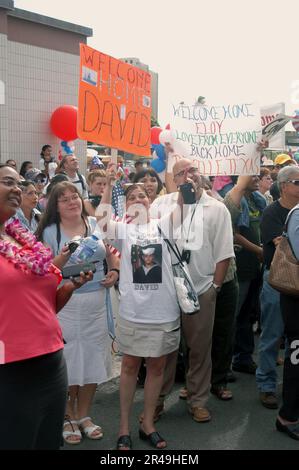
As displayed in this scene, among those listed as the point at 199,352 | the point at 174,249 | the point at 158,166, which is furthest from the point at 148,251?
the point at 158,166

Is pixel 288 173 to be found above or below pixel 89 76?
below

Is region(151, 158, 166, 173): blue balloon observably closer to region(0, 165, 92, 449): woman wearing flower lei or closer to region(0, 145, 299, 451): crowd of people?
region(0, 145, 299, 451): crowd of people

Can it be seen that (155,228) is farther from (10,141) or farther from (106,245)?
(10,141)

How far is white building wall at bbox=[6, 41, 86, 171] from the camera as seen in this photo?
14.1m

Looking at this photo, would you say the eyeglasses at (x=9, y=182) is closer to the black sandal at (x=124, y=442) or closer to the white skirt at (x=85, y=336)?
the white skirt at (x=85, y=336)

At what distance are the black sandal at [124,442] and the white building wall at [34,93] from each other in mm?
11522

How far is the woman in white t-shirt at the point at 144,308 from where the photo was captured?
3609 mm

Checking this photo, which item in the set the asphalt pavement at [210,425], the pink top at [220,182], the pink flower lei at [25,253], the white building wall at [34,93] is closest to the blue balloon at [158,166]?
the pink top at [220,182]

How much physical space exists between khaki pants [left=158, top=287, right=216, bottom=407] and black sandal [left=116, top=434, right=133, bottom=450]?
1.85 feet

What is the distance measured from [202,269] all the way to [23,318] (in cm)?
205

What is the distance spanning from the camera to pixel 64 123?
14266mm

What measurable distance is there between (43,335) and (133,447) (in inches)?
64.2

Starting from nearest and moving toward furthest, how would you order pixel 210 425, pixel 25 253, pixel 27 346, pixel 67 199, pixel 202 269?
A: pixel 27 346 → pixel 25 253 → pixel 67 199 → pixel 210 425 → pixel 202 269

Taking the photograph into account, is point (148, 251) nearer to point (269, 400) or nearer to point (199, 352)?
point (199, 352)
